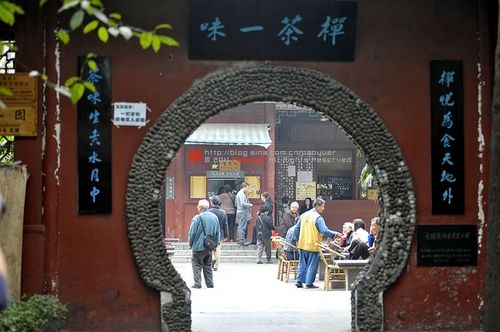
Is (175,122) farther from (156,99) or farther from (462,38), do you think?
(462,38)

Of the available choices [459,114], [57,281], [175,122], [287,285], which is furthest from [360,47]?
[287,285]

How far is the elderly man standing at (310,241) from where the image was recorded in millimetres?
13211

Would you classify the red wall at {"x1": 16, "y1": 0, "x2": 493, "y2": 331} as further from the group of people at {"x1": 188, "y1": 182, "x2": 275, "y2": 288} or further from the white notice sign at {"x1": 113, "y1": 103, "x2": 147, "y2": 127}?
the group of people at {"x1": 188, "y1": 182, "x2": 275, "y2": 288}

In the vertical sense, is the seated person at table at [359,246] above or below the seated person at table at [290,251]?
above

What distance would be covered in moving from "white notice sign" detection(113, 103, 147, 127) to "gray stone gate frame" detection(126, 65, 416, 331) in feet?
0.51

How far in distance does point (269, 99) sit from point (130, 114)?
1305mm

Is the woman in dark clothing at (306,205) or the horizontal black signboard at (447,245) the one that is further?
the woman in dark clothing at (306,205)

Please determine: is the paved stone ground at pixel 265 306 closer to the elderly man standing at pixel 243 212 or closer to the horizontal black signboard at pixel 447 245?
the horizontal black signboard at pixel 447 245

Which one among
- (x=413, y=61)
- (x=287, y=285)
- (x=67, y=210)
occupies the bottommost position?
(x=287, y=285)

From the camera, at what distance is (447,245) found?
8.43m

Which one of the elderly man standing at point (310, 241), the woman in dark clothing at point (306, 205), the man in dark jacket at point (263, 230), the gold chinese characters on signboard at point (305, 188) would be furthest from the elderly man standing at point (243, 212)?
the elderly man standing at point (310, 241)

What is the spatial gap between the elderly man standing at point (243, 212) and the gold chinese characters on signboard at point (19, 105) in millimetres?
10998

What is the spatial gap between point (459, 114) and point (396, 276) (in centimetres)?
165

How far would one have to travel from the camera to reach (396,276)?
8.32m
